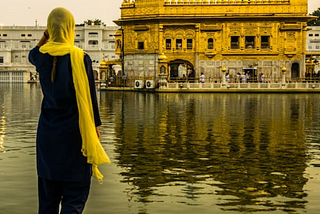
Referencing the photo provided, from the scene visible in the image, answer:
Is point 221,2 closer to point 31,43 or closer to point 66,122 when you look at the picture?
point 66,122

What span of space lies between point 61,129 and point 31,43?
444ft

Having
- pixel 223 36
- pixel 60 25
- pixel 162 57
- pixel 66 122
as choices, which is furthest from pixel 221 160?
pixel 223 36

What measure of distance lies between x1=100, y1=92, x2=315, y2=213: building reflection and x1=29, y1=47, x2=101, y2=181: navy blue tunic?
3.21m

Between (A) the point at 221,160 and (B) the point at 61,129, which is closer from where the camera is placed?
(B) the point at 61,129

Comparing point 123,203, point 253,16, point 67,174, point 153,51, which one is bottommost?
point 123,203

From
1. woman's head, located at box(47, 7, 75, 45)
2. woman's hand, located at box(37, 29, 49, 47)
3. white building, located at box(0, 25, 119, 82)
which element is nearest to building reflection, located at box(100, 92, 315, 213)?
woman's hand, located at box(37, 29, 49, 47)

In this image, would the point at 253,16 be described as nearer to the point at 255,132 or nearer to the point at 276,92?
the point at 276,92

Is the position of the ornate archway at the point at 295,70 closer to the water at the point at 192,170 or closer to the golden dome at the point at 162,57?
the golden dome at the point at 162,57

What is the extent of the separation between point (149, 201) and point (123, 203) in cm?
38

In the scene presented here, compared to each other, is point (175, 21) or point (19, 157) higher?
point (175, 21)

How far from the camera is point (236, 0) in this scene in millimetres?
62688

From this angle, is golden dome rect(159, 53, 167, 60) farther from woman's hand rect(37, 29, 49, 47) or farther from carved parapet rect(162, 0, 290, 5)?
woman's hand rect(37, 29, 49, 47)

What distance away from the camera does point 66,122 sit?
16.8 feet

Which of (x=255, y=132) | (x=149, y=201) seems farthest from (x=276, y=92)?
(x=149, y=201)
